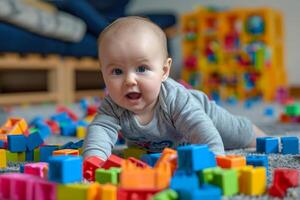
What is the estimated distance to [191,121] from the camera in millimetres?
909

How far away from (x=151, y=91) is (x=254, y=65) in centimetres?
247

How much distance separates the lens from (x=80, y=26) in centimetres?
270

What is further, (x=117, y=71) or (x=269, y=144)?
(x=269, y=144)

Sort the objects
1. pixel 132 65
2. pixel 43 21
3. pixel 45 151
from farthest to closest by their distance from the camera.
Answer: pixel 43 21 < pixel 45 151 < pixel 132 65

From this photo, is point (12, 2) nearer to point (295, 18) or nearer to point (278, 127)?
point (278, 127)

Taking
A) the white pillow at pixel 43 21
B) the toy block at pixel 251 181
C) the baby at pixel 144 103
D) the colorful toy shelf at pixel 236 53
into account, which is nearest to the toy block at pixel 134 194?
the toy block at pixel 251 181

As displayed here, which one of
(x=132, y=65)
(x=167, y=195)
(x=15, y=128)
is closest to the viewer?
(x=167, y=195)

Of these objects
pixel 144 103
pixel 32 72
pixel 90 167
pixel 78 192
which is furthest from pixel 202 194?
pixel 32 72

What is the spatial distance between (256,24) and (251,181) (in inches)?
107

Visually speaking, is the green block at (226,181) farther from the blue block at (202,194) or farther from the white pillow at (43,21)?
the white pillow at (43,21)

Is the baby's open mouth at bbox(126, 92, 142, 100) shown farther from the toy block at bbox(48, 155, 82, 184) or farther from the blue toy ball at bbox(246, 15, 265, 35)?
the blue toy ball at bbox(246, 15, 265, 35)

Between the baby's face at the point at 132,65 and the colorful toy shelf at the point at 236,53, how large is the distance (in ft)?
7.85

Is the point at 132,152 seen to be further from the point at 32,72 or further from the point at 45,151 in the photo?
the point at 32,72

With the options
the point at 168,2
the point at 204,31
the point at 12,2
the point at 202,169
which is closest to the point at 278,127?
the point at 202,169
